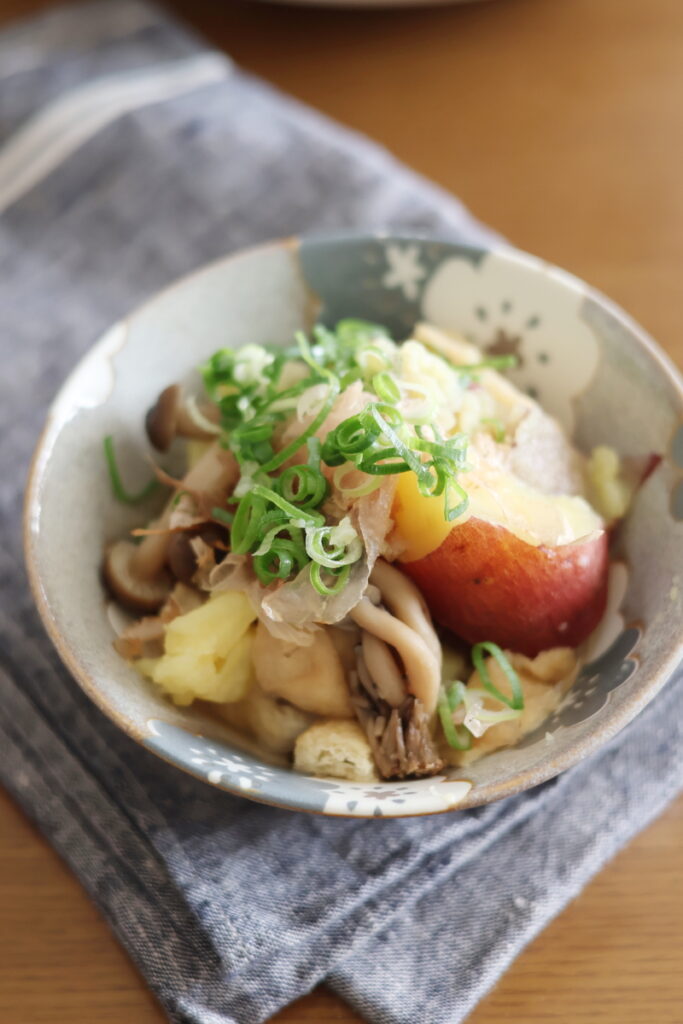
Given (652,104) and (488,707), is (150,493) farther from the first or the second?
(652,104)

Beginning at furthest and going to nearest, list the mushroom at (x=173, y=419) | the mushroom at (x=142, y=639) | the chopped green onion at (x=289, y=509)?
the mushroom at (x=173, y=419) < the mushroom at (x=142, y=639) < the chopped green onion at (x=289, y=509)

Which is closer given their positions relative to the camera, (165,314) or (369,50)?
(165,314)

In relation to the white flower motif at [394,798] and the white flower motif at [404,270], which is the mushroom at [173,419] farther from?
the white flower motif at [394,798]

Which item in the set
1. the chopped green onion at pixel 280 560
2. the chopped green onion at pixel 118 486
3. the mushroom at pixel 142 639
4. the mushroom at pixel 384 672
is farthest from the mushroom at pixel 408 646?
the chopped green onion at pixel 118 486

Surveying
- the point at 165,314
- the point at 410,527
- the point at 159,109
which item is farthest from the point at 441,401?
the point at 159,109

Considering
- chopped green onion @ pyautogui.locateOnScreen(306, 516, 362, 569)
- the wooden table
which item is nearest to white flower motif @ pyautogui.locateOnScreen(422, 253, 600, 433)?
the wooden table

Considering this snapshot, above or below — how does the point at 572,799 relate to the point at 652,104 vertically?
below
